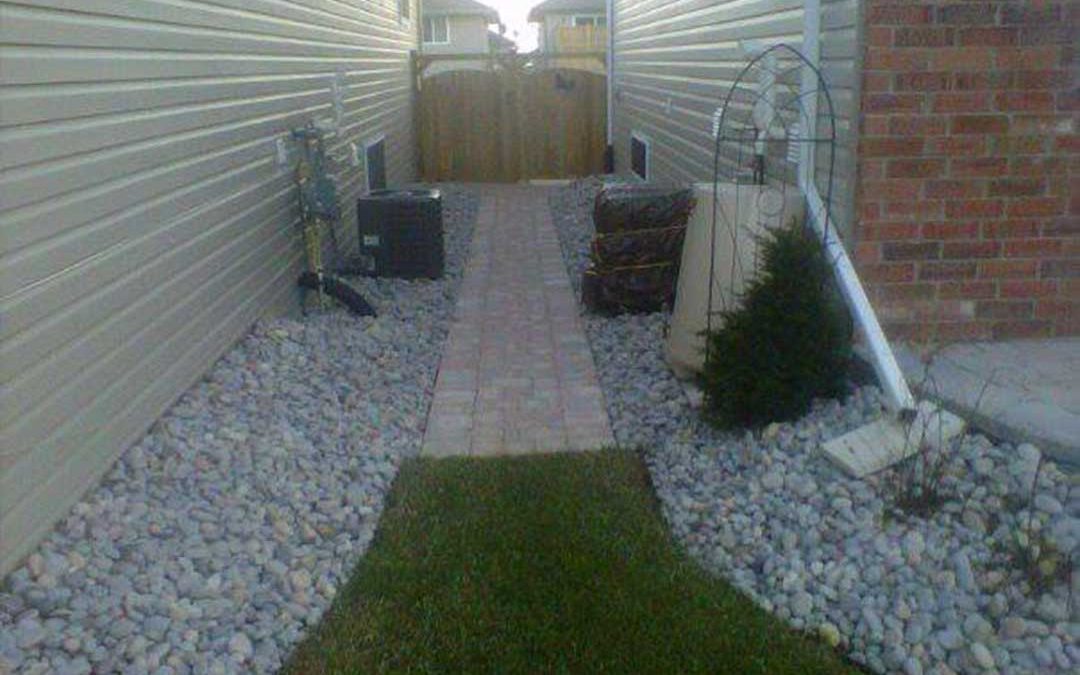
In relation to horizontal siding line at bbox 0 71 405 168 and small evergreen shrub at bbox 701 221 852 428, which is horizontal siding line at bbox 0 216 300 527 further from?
small evergreen shrub at bbox 701 221 852 428

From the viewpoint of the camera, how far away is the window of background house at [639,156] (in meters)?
13.8

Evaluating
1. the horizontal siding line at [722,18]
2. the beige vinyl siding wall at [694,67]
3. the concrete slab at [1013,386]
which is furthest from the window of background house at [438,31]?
the concrete slab at [1013,386]

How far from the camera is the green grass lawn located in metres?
3.57

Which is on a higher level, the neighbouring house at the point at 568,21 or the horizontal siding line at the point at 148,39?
the neighbouring house at the point at 568,21

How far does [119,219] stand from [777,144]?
3.64m

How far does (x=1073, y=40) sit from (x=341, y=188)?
6.52 meters

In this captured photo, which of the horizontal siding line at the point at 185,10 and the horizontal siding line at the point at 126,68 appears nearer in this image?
the horizontal siding line at the point at 126,68

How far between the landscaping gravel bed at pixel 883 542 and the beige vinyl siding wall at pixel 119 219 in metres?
2.22

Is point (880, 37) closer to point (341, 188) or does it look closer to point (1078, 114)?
point (1078, 114)

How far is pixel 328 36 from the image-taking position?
1001 centimetres

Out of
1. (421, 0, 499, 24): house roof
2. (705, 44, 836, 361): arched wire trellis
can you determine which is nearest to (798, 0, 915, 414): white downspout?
(705, 44, 836, 361): arched wire trellis

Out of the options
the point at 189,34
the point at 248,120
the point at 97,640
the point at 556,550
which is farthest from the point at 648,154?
the point at 97,640

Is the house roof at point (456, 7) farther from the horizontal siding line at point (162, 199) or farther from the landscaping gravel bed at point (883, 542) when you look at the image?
the landscaping gravel bed at point (883, 542)

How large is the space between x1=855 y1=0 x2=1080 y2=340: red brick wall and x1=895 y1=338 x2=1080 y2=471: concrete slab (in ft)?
0.59
